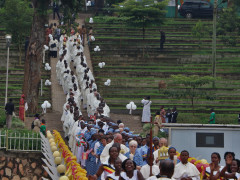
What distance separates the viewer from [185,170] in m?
13.7

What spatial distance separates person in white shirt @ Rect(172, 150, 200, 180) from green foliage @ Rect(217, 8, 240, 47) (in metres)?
27.1

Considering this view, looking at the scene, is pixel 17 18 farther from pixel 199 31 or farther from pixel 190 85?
pixel 199 31

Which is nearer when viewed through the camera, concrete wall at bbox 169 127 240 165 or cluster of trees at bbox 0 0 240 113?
concrete wall at bbox 169 127 240 165

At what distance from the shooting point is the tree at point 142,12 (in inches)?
1564

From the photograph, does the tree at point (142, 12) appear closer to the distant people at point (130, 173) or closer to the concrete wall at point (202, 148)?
the concrete wall at point (202, 148)

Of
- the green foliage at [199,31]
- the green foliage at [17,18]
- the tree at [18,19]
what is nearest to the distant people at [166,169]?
the tree at [18,19]

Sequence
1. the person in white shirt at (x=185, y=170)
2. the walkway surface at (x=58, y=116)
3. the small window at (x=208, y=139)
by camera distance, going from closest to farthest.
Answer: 1. the person in white shirt at (x=185, y=170)
2. the small window at (x=208, y=139)
3. the walkway surface at (x=58, y=116)

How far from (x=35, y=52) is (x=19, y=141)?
34.7 feet

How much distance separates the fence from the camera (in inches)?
806

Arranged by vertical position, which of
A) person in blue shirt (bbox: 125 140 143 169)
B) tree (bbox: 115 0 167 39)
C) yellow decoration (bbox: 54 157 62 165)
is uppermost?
tree (bbox: 115 0 167 39)

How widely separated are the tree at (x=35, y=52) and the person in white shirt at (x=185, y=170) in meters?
17.0

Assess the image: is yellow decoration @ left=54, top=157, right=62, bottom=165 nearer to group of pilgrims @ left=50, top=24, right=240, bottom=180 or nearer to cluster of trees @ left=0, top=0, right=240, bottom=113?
group of pilgrims @ left=50, top=24, right=240, bottom=180

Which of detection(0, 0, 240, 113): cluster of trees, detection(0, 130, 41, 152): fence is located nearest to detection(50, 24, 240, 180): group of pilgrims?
detection(0, 130, 41, 152): fence

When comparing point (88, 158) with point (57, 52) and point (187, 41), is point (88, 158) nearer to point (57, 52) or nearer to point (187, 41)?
point (57, 52)
